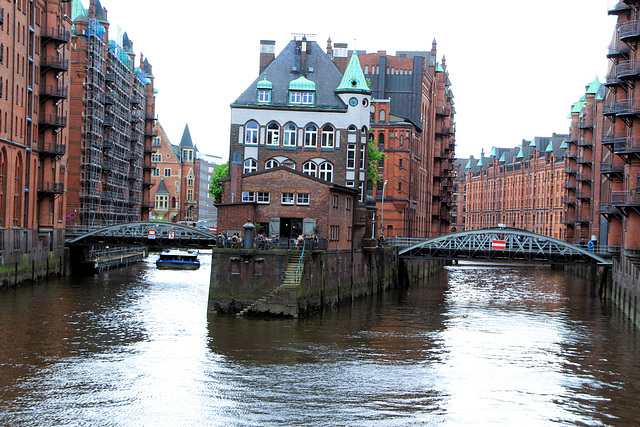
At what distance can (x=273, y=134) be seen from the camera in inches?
2731

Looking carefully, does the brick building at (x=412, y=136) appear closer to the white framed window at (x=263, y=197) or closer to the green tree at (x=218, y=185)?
the green tree at (x=218, y=185)

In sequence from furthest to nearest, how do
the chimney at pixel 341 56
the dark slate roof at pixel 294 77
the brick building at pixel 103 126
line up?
the brick building at pixel 103 126, the chimney at pixel 341 56, the dark slate roof at pixel 294 77

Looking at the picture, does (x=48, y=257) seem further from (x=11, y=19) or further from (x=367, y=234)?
(x=367, y=234)

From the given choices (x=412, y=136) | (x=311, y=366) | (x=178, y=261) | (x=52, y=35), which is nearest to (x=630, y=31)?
(x=311, y=366)

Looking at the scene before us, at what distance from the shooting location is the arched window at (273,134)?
6931 cm

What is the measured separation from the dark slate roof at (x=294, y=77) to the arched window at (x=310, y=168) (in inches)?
177

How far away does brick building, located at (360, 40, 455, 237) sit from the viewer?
102 m

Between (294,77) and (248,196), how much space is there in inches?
736

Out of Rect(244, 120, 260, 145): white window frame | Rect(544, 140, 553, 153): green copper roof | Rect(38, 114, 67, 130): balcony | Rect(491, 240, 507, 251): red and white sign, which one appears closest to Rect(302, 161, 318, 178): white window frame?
Rect(244, 120, 260, 145): white window frame

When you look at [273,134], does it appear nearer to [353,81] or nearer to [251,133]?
[251,133]

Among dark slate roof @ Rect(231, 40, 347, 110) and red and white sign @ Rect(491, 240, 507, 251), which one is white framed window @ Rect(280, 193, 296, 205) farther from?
red and white sign @ Rect(491, 240, 507, 251)

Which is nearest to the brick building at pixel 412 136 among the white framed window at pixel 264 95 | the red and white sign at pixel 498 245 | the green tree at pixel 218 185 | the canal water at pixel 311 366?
the white framed window at pixel 264 95

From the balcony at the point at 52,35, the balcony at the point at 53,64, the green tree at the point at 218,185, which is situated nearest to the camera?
the balcony at the point at 52,35

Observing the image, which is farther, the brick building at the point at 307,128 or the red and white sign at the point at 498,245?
the red and white sign at the point at 498,245
